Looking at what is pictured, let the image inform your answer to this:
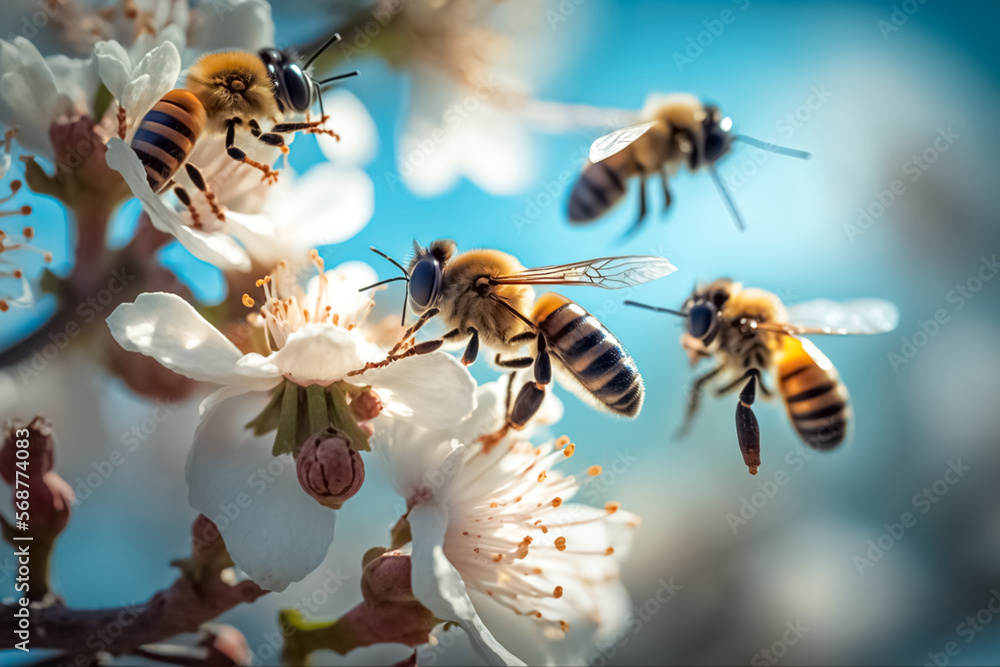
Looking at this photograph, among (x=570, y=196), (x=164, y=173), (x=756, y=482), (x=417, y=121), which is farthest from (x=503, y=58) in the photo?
(x=756, y=482)

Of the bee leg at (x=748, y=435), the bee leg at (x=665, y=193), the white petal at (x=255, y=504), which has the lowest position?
the white petal at (x=255, y=504)

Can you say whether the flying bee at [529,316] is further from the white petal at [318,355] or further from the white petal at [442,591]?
the white petal at [442,591]

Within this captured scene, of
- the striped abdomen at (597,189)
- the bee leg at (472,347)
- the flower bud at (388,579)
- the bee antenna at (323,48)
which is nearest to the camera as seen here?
the flower bud at (388,579)

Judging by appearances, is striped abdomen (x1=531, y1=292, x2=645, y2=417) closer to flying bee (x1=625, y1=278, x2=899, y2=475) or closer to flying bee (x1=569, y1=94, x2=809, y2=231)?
flying bee (x1=625, y1=278, x2=899, y2=475)

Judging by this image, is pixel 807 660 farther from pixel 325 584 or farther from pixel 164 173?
pixel 164 173

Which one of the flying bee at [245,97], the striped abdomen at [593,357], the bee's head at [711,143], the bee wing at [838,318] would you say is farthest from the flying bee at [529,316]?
the bee's head at [711,143]

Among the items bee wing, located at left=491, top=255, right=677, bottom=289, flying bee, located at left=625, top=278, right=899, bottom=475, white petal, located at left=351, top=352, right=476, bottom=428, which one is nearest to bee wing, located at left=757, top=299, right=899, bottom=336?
flying bee, located at left=625, top=278, right=899, bottom=475

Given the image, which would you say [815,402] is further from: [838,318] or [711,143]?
[711,143]

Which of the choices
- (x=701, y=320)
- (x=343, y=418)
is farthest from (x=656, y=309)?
→ (x=343, y=418)
